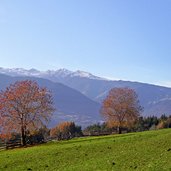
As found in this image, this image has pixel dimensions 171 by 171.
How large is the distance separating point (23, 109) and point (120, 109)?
3955 cm

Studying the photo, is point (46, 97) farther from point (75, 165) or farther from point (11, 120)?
point (75, 165)

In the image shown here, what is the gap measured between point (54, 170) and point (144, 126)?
140876 millimetres

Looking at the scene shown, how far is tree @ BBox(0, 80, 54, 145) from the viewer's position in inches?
3398

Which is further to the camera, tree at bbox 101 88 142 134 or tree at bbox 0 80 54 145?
tree at bbox 101 88 142 134

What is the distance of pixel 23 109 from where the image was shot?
87062 millimetres

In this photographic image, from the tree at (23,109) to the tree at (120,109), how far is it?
3228 cm

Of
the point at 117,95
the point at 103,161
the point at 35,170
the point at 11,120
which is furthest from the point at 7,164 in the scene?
the point at 117,95

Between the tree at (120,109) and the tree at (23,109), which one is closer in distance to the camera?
the tree at (23,109)

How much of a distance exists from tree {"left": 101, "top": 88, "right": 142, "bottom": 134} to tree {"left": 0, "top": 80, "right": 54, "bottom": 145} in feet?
106

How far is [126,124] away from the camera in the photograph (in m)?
120

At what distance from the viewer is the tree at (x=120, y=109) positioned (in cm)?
11919

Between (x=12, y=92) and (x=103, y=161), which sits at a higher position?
(x=12, y=92)

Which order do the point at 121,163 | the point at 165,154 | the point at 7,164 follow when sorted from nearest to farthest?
the point at 121,163, the point at 165,154, the point at 7,164

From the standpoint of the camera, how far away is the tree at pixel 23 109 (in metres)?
86.3
